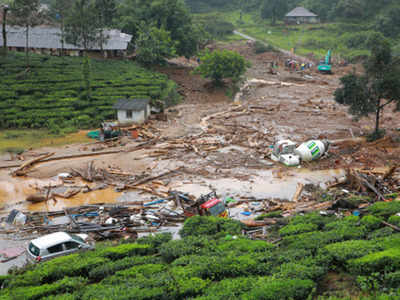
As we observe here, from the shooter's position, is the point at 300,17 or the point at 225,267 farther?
the point at 300,17

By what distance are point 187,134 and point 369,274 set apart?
26.2 m

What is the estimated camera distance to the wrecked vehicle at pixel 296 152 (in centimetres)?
2866

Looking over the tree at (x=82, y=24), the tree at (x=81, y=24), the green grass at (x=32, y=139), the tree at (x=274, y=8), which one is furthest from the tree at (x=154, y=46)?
the tree at (x=274, y=8)

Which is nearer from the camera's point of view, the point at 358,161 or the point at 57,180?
the point at 57,180

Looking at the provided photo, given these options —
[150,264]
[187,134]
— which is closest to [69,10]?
[187,134]

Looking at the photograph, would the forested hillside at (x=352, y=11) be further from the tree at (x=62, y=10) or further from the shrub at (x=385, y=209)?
the shrub at (x=385, y=209)

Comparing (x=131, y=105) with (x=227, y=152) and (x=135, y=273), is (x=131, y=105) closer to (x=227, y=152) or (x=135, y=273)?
(x=227, y=152)

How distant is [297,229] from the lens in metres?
15.9

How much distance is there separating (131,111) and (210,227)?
22.3 m

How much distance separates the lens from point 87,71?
4269cm

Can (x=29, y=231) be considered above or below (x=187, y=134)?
below

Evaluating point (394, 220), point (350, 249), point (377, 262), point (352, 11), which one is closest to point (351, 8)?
point (352, 11)

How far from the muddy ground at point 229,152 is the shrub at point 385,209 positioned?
23.9 feet

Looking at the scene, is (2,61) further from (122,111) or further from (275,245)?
(275,245)
